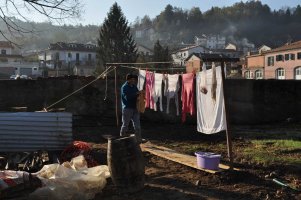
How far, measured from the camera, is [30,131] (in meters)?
9.16

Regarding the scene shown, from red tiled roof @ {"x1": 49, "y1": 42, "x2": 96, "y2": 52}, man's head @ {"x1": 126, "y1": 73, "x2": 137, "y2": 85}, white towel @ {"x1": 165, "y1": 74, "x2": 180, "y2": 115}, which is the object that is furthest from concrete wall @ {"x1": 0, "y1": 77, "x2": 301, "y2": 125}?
red tiled roof @ {"x1": 49, "y1": 42, "x2": 96, "y2": 52}

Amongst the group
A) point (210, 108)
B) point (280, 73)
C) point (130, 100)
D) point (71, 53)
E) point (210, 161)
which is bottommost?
point (210, 161)

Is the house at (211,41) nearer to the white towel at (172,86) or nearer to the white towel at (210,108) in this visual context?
the white towel at (172,86)

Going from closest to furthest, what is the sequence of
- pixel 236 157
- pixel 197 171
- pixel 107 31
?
1. pixel 197 171
2. pixel 236 157
3. pixel 107 31

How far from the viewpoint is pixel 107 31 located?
66000 millimetres

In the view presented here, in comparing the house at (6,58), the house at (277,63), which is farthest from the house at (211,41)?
the house at (6,58)

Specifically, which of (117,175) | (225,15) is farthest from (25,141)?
(225,15)

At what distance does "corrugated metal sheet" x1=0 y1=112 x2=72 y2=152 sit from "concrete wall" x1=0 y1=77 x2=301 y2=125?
5458 millimetres

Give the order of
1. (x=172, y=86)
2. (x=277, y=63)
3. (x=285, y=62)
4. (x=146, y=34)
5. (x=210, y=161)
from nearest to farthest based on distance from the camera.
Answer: (x=210, y=161) → (x=172, y=86) → (x=285, y=62) → (x=277, y=63) → (x=146, y=34)

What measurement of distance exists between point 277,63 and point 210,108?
64176mm

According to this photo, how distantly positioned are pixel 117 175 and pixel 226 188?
1.74 metres

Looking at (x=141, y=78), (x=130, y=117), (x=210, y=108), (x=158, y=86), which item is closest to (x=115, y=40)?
(x=141, y=78)

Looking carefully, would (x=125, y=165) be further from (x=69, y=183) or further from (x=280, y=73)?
(x=280, y=73)

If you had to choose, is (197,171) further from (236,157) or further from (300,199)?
(300,199)
